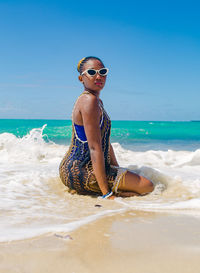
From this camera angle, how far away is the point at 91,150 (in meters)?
3.07

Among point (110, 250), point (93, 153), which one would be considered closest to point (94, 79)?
point (93, 153)

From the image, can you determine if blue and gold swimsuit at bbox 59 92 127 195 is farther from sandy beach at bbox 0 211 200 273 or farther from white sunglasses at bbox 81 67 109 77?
sandy beach at bbox 0 211 200 273

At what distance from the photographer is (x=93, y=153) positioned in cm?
306

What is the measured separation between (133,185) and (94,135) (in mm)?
776

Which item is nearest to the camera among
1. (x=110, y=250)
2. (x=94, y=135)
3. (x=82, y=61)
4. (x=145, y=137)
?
(x=110, y=250)

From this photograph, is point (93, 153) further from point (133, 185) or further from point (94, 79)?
point (94, 79)

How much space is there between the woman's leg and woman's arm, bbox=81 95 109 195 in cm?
26

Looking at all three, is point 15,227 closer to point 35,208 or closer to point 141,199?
point 35,208

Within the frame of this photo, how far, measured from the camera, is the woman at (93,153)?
120 inches

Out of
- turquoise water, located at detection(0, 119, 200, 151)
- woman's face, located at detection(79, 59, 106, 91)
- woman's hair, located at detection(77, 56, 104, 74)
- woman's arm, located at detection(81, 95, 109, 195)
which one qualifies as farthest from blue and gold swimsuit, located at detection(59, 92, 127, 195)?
turquoise water, located at detection(0, 119, 200, 151)

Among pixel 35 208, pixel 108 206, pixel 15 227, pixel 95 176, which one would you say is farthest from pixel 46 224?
pixel 95 176

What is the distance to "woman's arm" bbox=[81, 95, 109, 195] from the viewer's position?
304 centimetres

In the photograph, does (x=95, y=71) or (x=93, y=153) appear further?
(x=95, y=71)

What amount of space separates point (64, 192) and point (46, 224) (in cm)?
134
